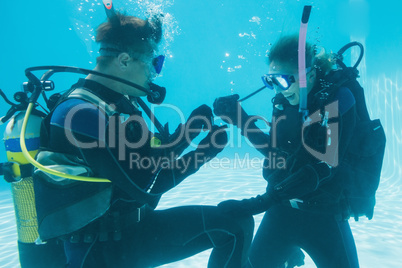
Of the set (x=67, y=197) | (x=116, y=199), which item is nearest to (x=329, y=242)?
(x=116, y=199)

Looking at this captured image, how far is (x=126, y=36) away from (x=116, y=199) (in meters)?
1.37

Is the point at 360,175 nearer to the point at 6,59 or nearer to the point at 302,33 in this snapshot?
the point at 302,33

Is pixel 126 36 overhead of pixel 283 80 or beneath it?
overhead

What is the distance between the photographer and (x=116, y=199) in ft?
6.00

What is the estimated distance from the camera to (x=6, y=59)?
160 feet

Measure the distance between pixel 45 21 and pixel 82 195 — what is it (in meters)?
61.0

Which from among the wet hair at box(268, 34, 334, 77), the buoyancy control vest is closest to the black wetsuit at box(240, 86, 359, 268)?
the wet hair at box(268, 34, 334, 77)

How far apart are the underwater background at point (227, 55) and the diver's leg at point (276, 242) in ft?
5.03

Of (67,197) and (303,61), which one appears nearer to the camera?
(67,197)

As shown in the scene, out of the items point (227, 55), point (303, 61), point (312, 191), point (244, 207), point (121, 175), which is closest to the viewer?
point (121, 175)

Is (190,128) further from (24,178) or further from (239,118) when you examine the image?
(24,178)

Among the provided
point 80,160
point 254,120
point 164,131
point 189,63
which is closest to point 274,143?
point 254,120

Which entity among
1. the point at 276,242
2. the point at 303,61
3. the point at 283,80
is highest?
the point at 303,61

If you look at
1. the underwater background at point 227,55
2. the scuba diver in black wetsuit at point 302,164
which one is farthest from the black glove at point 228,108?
the underwater background at point 227,55
